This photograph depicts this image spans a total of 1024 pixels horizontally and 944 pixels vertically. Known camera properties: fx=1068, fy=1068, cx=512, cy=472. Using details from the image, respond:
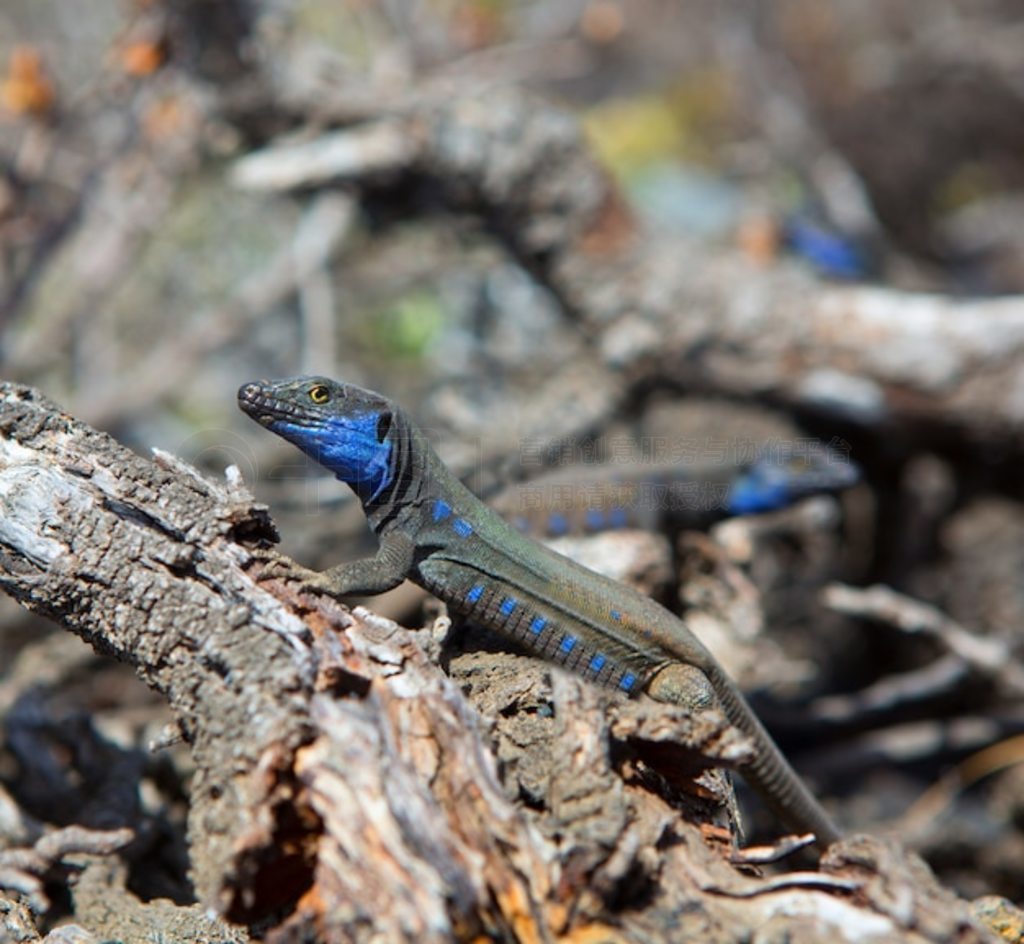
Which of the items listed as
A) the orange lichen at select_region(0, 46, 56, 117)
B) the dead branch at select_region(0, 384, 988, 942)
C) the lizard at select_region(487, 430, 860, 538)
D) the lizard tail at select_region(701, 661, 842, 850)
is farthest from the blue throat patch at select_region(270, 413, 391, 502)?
the orange lichen at select_region(0, 46, 56, 117)

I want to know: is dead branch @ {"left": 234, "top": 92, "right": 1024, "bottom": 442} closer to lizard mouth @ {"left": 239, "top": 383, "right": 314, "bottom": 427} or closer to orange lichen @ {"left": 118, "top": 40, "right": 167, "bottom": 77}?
orange lichen @ {"left": 118, "top": 40, "right": 167, "bottom": 77}

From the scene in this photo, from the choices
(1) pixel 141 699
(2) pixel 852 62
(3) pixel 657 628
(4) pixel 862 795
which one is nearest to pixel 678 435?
(4) pixel 862 795

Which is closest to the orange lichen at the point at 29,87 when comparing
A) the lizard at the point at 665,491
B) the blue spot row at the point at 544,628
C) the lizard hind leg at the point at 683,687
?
the lizard at the point at 665,491

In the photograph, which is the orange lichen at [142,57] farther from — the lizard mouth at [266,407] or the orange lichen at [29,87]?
the lizard mouth at [266,407]

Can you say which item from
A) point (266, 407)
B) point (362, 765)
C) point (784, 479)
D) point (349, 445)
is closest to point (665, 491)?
point (784, 479)

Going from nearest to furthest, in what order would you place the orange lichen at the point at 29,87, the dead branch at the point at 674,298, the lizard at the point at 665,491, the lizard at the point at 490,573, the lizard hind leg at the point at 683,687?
the lizard hind leg at the point at 683,687 → the lizard at the point at 490,573 → the lizard at the point at 665,491 → the orange lichen at the point at 29,87 → the dead branch at the point at 674,298

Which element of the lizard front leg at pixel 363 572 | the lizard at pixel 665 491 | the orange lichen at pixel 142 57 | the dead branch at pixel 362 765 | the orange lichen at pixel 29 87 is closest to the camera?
the dead branch at pixel 362 765

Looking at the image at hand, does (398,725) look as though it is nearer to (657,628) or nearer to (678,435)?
(657,628)
